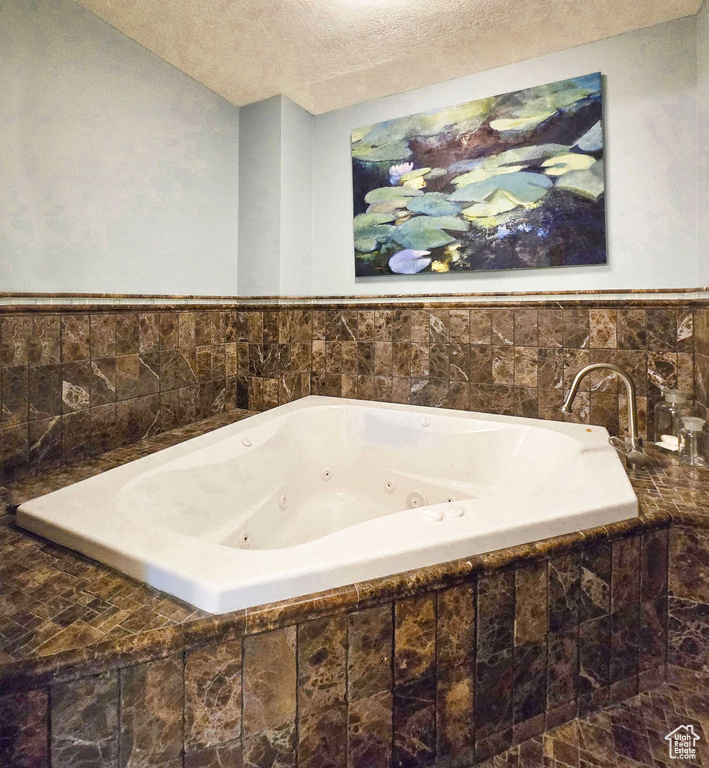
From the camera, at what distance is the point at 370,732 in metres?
0.87

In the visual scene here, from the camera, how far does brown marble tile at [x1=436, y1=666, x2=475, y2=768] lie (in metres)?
0.92

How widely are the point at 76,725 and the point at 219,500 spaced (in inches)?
35.8

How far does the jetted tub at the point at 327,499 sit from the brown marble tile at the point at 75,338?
0.54 meters

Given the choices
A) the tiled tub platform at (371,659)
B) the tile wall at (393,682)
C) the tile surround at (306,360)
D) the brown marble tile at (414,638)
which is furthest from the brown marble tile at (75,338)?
the brown marble tile at (414,638)

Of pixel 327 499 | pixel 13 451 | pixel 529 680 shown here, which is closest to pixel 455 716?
pixel 529 680

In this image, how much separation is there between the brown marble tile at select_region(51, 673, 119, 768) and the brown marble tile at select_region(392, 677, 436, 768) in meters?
0.51

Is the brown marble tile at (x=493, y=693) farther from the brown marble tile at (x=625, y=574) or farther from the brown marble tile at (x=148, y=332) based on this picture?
the brown marble tile at (x=148, y=332)

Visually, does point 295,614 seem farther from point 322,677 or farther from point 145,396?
point 145,396

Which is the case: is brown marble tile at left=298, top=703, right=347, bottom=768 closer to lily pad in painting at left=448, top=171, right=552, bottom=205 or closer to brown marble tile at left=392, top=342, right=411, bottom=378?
brown marble tile at left=392, top=342, right=411, bottom=378

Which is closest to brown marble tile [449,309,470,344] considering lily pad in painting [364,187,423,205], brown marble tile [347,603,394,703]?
lily pad in painting [364,187,423,205]

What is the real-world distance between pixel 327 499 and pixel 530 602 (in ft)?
4.15

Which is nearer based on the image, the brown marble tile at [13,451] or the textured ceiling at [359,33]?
the brown marble tile at [13,451]

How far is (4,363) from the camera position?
4.94 feet

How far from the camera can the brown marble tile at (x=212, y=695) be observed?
29.3 inches
